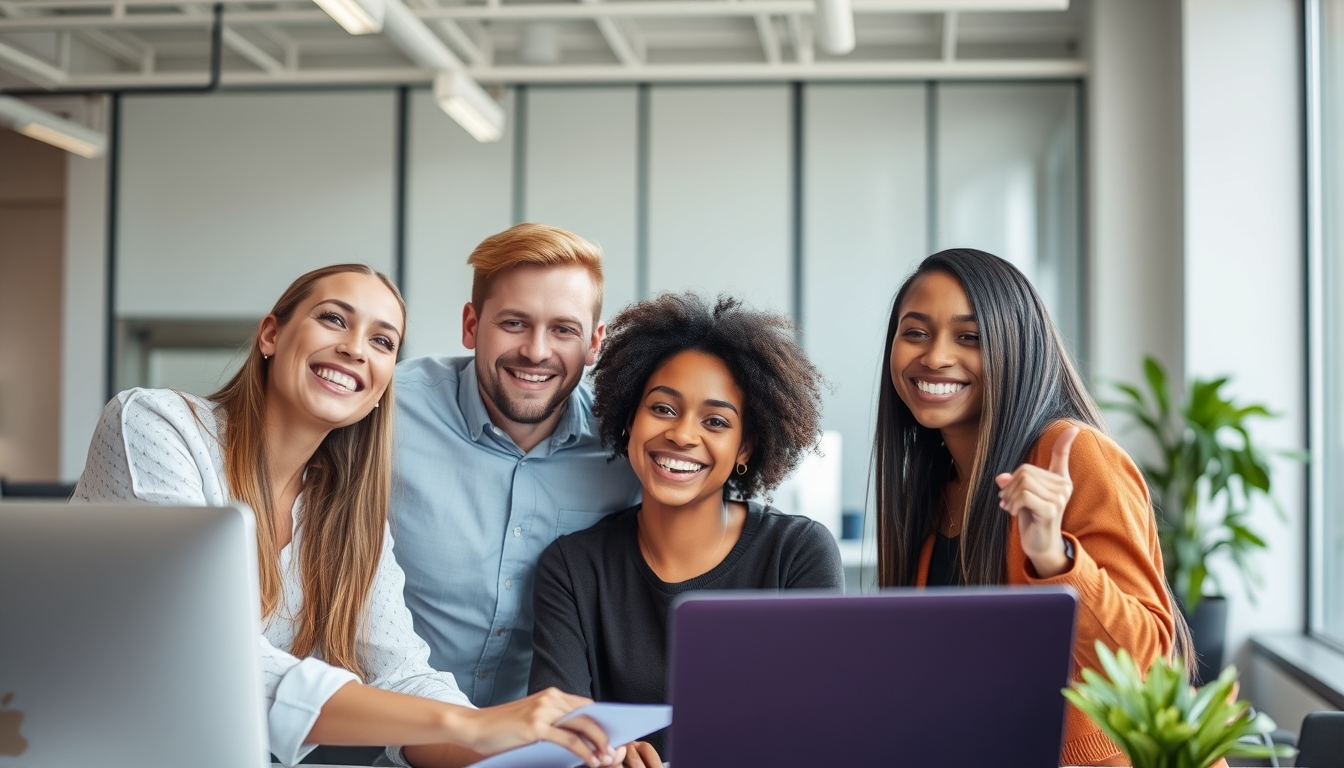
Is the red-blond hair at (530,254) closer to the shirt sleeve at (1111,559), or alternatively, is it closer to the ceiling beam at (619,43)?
the shirt sleeve at (1111,559)

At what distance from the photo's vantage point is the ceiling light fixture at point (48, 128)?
5.07 metres

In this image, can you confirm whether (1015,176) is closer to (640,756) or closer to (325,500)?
(325,500)

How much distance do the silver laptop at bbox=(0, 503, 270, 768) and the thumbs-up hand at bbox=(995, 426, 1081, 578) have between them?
0.95 metres

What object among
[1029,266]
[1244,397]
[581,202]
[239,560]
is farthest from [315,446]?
[1029,266]

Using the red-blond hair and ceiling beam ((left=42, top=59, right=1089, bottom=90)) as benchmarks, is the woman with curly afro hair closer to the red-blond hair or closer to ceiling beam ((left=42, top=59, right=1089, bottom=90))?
the red-blond hair

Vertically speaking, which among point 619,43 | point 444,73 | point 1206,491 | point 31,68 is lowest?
point 1206,491

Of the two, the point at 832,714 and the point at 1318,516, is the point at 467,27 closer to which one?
the point at 1318,516

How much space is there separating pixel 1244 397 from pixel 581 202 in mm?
3421

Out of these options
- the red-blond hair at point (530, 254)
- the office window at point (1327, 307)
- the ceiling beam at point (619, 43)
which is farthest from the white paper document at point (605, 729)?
the ceiling beam at point (619, 43)

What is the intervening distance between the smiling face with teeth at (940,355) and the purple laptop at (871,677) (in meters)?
0.73

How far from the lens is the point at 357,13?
12.3ft

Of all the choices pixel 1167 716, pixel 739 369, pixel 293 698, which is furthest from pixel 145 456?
pixel 1167 716

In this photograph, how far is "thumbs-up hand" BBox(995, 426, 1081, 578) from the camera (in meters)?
1.41

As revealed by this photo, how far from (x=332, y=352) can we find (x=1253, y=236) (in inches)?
152
